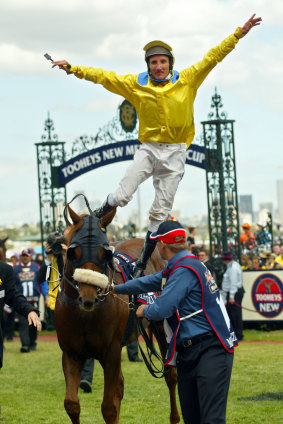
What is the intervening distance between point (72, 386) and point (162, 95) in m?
2.57

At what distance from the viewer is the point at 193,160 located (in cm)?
1606

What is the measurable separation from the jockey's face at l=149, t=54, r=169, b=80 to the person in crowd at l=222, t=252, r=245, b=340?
871 cm

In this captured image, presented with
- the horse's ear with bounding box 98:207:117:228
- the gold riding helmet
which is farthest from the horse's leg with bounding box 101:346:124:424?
the gold riding helmet

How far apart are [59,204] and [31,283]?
349 centimetres

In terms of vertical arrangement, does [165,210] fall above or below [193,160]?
below

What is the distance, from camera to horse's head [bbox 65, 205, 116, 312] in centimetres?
535

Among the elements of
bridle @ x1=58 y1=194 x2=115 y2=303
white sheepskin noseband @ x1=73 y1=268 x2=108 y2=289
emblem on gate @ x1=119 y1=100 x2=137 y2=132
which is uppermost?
emblem on gate @ x1=119 y1=100 x2=137 y2=132

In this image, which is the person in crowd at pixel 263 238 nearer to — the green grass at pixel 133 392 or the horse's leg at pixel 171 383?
the green grass at pixel 133 392

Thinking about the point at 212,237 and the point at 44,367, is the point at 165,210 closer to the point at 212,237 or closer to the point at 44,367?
the point at 44,367

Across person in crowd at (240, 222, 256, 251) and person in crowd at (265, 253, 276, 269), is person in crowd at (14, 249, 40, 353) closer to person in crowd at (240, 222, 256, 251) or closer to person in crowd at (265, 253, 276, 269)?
person in crowd at (265, 253, 276, 269)

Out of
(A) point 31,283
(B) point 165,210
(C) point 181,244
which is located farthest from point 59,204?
(C) point 181,244

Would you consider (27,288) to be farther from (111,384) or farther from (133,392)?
(111,384)

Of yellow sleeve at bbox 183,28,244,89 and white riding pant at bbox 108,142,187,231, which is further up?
yellow sleeve at bbox 183,28,244,89

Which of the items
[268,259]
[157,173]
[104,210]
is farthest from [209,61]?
[268,259]
